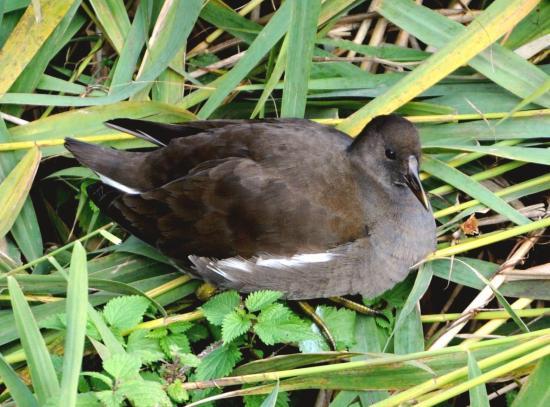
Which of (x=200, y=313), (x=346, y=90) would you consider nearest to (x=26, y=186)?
(x=200, y=313)

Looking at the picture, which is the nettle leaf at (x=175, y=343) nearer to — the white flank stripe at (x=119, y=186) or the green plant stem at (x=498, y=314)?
the white flank stripe at (x=119, y=186)

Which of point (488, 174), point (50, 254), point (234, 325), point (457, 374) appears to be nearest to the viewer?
point (457, 374)

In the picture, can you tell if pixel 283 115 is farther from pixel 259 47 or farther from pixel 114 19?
pixel 114 19

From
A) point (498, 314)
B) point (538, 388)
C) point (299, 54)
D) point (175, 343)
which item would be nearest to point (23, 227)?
point (175, 343)

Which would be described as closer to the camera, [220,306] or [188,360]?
[188,360]

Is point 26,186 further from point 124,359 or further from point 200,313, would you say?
point 124,359

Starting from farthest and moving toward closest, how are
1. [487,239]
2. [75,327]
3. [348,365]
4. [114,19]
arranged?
[114,19]
[487,239]
[348,365]
[75,327]

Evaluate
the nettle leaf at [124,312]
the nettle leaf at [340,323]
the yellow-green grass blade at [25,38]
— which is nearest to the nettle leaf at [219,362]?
the nettle leaf at [124,312]
